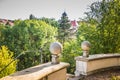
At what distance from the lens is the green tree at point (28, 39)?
3375 centimetres

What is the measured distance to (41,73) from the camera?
369 centimetres

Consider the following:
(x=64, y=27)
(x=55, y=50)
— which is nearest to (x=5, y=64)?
(x=55, y=50)

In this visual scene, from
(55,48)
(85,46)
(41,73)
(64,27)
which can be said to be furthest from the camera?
(64,27)

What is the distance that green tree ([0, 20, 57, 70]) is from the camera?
3375 centimetres

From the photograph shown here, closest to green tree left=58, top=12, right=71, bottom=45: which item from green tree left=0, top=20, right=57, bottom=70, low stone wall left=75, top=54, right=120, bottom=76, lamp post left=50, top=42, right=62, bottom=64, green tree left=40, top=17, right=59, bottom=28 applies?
green tree left=40, top=17, right=59, bottom=28

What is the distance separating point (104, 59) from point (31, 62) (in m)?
29.4

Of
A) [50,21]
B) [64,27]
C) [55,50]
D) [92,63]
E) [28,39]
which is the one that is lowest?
[92,63]

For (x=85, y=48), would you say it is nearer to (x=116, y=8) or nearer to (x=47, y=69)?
(x=47, y=69)

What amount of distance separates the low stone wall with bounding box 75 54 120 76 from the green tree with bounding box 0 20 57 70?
84.4 feet

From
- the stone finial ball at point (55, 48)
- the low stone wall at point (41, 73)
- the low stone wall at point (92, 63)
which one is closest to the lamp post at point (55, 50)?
the stone finial ball at point (55, 48)

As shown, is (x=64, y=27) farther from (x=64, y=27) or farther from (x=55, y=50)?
(x=55, y=50)

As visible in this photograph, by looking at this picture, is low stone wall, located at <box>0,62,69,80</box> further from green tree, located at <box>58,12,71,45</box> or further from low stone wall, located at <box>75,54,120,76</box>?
green tree, located at <box>58,12,71,45</box>

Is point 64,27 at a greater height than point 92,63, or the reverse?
point 64,27

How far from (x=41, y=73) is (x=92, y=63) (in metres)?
3.36
